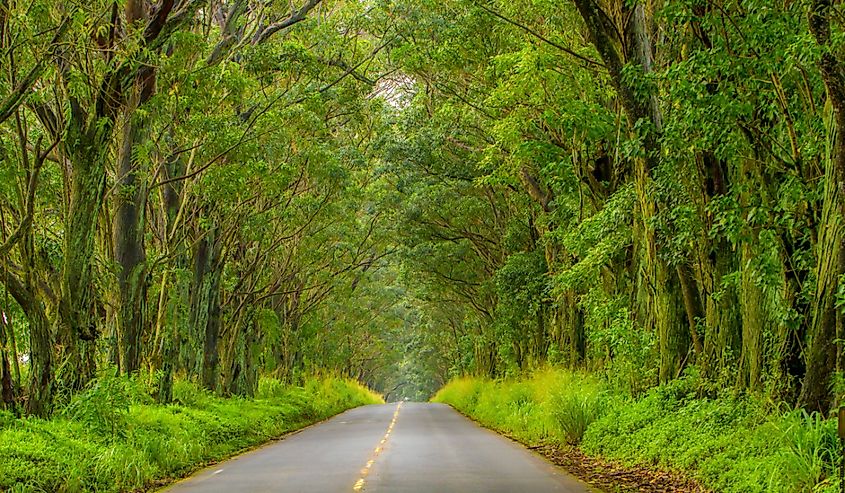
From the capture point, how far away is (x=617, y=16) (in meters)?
14.2

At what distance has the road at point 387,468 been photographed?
11.4 m

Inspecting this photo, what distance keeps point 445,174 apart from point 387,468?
654 inches

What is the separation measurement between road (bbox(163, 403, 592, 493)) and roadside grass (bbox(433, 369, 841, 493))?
115cm

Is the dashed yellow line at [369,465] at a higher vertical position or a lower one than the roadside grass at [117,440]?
lower

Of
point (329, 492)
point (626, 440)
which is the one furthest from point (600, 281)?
point (329, 492)

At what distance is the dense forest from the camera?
10.7 m

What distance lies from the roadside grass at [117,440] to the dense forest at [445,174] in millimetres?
778

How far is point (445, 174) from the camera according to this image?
2912cm

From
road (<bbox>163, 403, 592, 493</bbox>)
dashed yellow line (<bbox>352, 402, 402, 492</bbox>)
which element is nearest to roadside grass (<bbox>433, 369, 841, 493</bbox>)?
road (<bbox>163, 403, 592, 493</bbox>)

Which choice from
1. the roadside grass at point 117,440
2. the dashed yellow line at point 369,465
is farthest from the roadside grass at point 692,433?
the roadside grass at point 117,440

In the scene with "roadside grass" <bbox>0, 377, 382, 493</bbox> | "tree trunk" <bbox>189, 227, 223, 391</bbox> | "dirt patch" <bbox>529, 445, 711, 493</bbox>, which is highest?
"tree trunk" <bbox>189, 227, 223, 391</bbox>

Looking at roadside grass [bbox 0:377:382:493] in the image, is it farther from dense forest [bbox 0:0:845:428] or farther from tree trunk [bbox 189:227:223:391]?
tree trunk [bbox 189:227:223:391]

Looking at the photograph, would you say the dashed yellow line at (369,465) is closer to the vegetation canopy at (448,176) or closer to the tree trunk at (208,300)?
the vegetation canopy at (448,176)

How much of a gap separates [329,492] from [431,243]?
23388 millimetres
